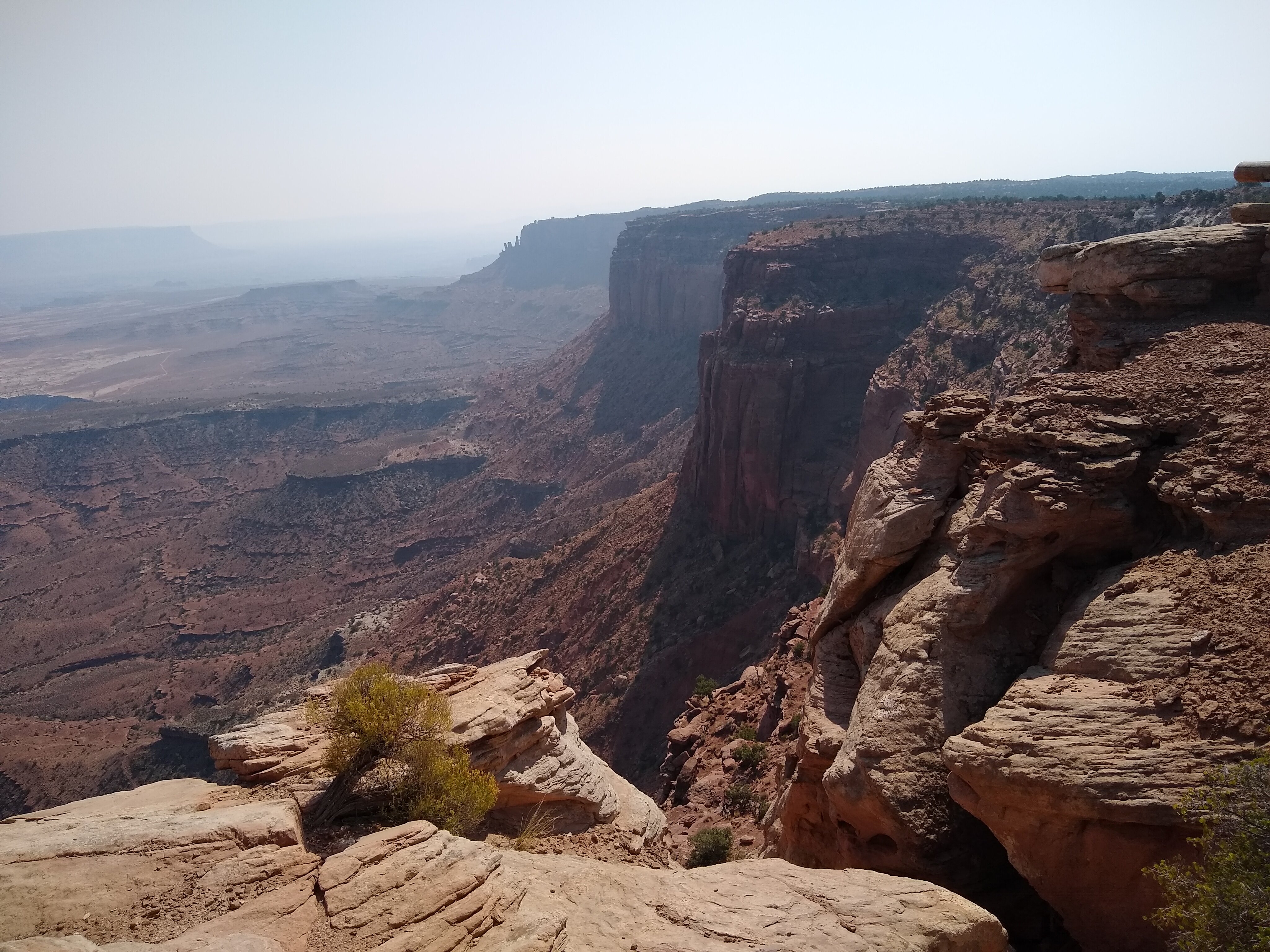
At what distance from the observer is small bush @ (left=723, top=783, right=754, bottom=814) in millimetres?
22703

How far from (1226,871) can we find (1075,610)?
4315 mm

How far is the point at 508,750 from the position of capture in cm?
1661

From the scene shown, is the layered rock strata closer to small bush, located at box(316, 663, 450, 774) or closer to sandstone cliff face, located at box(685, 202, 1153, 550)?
small bush, located at box(316, 663, 450, 774)

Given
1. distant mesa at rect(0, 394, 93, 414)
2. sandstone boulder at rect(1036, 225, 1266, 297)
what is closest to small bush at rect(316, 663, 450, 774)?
sandstone boulder at rect(1036, 225, 1266, 297)

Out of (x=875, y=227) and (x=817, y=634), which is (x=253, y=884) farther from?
(x=875, y=227)

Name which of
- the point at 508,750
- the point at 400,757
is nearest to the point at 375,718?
the point at 400,757

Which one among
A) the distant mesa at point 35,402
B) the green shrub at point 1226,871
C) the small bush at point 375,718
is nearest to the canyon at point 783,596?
the green shrub at point 1226,871

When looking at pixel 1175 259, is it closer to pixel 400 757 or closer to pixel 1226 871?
pixel 1226 871

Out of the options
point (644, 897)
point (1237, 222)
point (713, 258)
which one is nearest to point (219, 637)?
point (644, 897)

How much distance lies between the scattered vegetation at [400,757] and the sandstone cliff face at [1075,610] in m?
6.78

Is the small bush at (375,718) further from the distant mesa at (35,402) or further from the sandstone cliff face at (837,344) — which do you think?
the distant mesa at (35,402)

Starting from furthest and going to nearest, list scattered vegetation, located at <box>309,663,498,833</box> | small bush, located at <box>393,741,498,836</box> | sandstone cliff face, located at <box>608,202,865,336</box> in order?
sandstone cliff face, located at <box>608,202,865,336</box> < scattered vegetation, located at <box>309,663,498,833</box> < small bush, located at <box>393,741,498,836</box>

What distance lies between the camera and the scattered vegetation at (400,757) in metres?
A: 13.5

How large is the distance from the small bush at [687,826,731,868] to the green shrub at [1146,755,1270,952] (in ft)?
36.9
